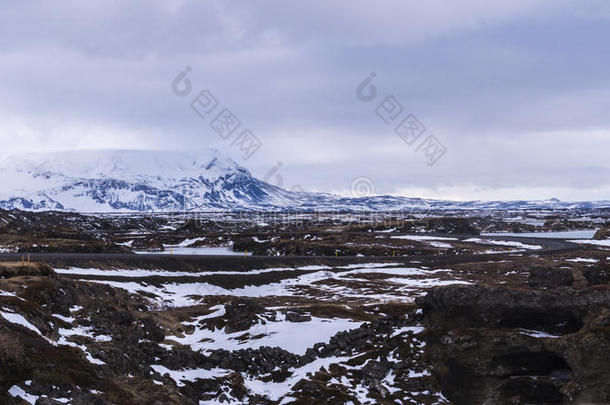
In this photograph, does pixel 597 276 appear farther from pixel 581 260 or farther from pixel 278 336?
pixel 581 260

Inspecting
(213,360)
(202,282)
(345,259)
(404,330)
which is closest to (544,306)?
(404,330)

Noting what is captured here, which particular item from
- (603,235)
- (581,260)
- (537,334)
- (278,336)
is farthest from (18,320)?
(603,235)

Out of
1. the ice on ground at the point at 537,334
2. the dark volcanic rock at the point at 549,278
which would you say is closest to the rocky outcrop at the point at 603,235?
the dark volcanic rock at the point at 549,278

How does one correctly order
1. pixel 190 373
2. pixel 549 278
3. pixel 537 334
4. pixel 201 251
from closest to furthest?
pixel 537 334 < pixel 190 373 < pixel 549 278 < pixel 201 251

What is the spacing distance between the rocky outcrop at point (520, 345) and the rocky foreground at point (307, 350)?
0.18 feet

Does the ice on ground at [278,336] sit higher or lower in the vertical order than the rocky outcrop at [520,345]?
lower

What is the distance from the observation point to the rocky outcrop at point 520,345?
22250 mm

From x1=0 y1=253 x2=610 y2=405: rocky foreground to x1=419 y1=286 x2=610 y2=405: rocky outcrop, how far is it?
0.05 metres

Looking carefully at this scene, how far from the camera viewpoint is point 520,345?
979 inches

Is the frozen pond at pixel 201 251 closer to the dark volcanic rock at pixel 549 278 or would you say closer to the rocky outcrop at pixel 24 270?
the rocky outcrop at pixel 24 270

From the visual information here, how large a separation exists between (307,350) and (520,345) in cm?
1320

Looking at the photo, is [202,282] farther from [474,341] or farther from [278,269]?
[474,341]

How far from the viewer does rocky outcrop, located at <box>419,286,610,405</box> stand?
2225 centimetres

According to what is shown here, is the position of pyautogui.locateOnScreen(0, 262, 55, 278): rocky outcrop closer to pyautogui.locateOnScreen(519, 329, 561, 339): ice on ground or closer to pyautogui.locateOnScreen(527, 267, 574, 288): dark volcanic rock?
pyautogui.locateOnScreen(519, 329, 561, 339): ice on ground
